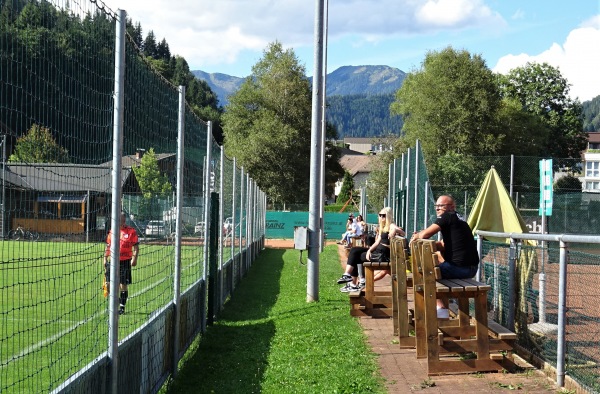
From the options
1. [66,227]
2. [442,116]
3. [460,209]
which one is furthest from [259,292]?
[442,116]

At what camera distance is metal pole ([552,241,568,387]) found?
A: 287 inches

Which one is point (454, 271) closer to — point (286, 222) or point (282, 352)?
point (282, 352)

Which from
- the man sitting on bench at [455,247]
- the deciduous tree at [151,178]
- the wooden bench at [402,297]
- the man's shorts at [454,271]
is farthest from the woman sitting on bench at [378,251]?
the deciduous tree at [151,178]

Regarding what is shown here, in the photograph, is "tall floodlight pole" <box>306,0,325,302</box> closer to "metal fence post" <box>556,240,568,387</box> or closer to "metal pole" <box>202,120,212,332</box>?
"metal pole" <box>202,120,212,332</box>

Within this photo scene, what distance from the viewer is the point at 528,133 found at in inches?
2638

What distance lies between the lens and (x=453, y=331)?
8.80 meters

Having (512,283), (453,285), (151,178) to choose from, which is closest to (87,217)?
(151,178)

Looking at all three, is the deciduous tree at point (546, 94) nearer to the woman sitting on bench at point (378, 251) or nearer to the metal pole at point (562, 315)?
the woman sitting on bench at point (378, 251)

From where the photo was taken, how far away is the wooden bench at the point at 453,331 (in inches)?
318

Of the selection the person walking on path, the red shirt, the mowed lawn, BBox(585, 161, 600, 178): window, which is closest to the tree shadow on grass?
the mowed lawn

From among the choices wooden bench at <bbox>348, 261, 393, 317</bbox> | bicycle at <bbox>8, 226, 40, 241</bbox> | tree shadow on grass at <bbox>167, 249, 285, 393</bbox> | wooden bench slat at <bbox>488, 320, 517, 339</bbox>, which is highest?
bicycle at <bbox>8, 226, 40, 241</bbox>

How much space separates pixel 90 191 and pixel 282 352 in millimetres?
5064

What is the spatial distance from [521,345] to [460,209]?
2168 cm

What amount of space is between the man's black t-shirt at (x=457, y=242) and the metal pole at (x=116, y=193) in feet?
14.5
